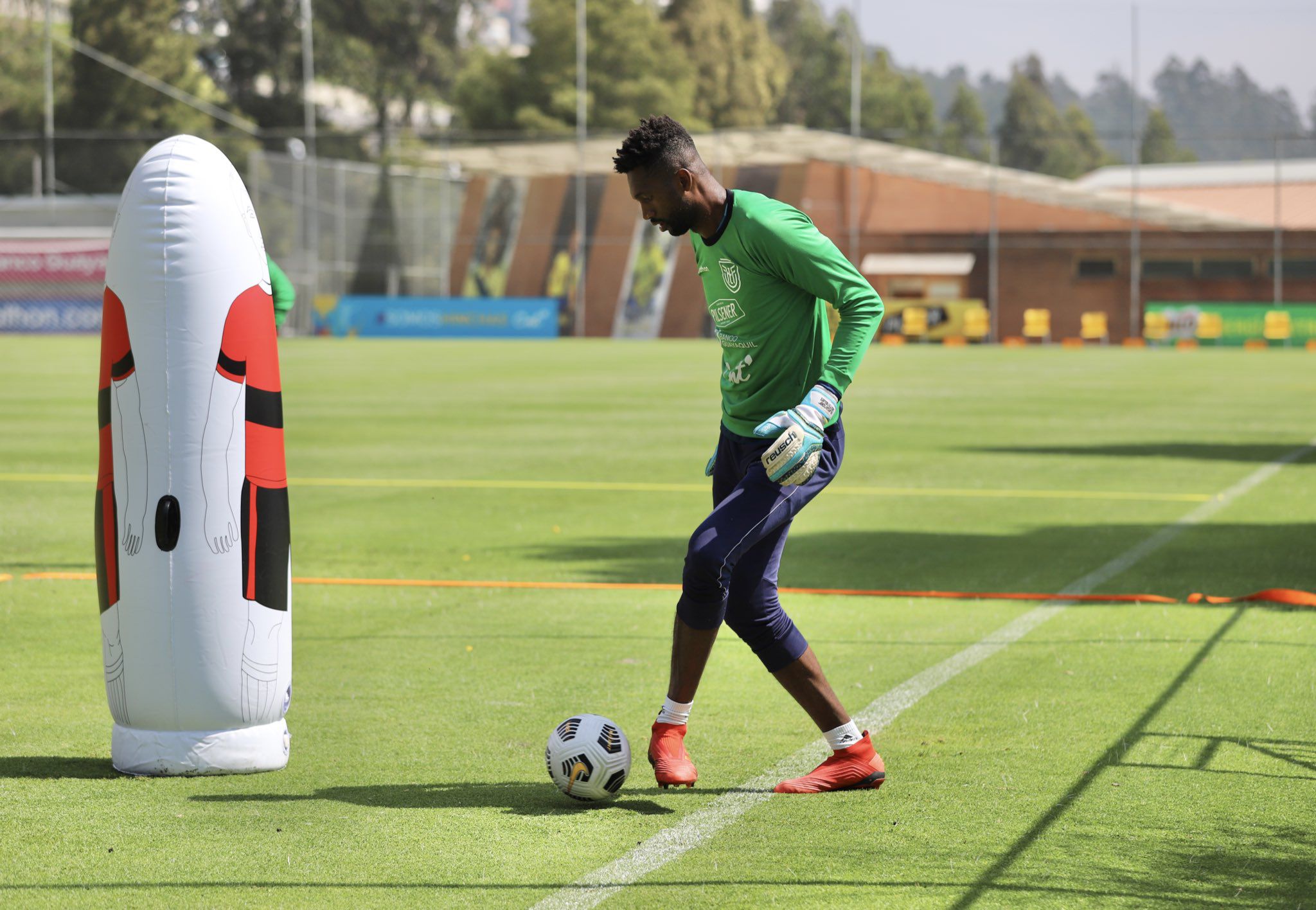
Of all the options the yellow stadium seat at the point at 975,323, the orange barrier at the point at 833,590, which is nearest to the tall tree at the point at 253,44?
the yellow stadium seat at the point at 975,323

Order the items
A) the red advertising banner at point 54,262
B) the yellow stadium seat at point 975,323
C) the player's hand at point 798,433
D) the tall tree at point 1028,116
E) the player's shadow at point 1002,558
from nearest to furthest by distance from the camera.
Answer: the player's hand at point 798,433 → the player's shadow at point 1002,558 → the red advertising banner at point 54,262 → the yellow stadium seat at point 975,323 → the tall tree at point 1028,116

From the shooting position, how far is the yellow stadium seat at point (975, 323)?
186 feet

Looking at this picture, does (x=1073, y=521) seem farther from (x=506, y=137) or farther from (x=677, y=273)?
(x=506, y=137)

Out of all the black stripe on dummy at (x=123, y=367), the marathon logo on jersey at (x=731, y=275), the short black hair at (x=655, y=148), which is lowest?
the black stripe on dummy at (x=123, y=367)

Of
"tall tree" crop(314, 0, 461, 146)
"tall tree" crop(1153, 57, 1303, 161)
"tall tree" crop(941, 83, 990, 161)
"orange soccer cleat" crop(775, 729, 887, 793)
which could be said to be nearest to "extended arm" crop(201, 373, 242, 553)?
"orange soccer cleat" crop(775, 729, 887, 793)

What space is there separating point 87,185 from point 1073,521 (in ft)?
188

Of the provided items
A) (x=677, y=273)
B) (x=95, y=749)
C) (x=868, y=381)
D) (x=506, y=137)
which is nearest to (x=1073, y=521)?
(x=95, y=749)

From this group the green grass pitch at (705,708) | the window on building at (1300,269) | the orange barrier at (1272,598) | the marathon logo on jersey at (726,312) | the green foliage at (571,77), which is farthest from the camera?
the green foliage at (571,77)

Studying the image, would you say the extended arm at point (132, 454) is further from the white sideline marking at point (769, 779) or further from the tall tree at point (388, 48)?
the tall tree at point (388, 48)

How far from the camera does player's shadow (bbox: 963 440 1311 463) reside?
18.0 metres

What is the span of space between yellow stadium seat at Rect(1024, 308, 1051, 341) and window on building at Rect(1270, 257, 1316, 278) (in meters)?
7.30

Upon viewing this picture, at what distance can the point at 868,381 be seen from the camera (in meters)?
32.7

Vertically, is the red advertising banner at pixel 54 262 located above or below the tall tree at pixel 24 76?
below

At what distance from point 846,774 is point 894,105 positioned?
112m
